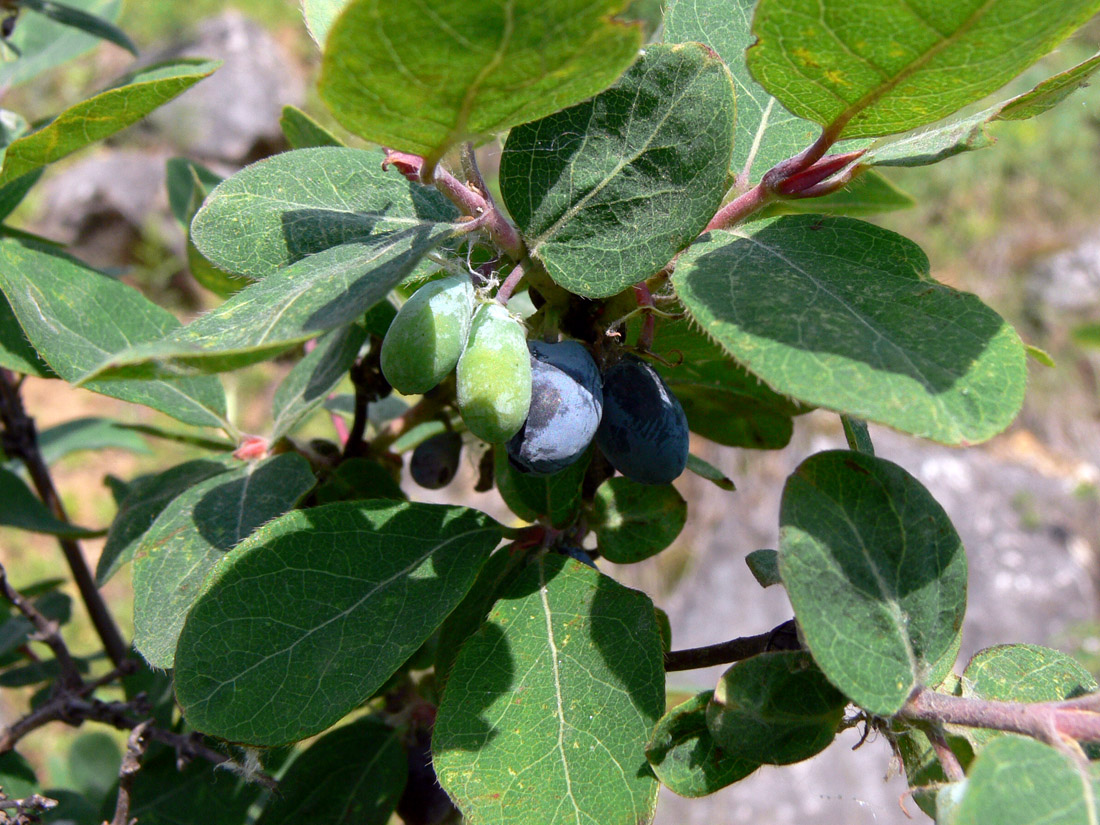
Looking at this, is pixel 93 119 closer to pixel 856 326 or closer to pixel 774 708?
pixel 856 326

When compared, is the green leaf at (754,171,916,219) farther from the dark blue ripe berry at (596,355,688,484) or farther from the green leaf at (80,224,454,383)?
the green leaf at (80,224,454,383)

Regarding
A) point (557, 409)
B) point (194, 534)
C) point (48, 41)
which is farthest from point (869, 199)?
point (48, 41)

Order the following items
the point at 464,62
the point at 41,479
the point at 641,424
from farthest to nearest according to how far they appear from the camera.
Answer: the point at 41,479
the point at 641,424
the point at 464,62

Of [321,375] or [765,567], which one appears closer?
[765,567]

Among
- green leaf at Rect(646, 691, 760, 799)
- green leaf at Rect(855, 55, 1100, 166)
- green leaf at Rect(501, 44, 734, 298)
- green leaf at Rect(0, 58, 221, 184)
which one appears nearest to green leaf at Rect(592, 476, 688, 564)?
green leaf at Rect(646, 691, 760, 799)

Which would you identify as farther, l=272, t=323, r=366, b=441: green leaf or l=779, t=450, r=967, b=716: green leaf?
l=272, t=323, r=366, b=441: green leaf

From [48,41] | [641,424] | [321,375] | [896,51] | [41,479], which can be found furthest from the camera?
[48,41]

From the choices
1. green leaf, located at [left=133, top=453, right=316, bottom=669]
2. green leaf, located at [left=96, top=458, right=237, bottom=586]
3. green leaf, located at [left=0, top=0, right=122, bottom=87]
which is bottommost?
green leaf, located at [left=96, top=458, right=237, bottom=586]

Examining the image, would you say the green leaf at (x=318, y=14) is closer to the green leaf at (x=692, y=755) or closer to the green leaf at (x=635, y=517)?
the green leaf at (x=635, y=517)
